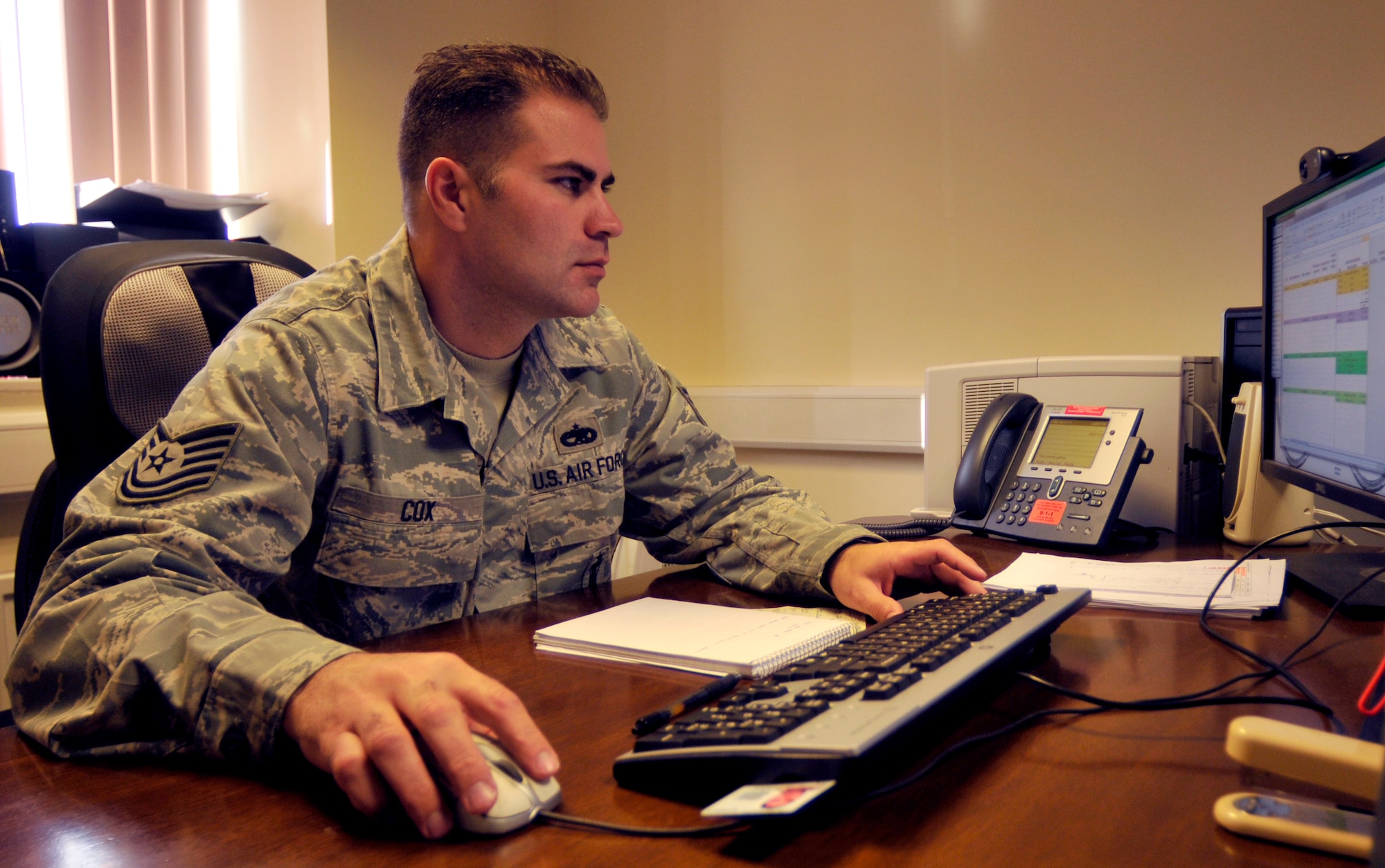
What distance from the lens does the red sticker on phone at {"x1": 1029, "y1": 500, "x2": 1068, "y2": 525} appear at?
4.33 ft

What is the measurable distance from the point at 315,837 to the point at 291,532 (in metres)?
0.49

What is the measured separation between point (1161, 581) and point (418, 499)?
827mm

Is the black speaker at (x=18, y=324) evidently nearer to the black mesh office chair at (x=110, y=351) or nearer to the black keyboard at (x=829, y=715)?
the black mesh office chair at (x=110, y=351)

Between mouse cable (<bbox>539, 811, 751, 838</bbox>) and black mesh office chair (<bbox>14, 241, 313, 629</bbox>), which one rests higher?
black mesh office chair (<bbox>14, 241, 313, 629</bbox>)

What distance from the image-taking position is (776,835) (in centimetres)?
47

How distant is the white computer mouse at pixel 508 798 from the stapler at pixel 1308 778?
337mm

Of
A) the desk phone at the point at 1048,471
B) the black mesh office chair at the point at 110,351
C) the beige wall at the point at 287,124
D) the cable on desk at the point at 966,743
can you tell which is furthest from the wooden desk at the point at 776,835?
the beige wall at the point at 287,124

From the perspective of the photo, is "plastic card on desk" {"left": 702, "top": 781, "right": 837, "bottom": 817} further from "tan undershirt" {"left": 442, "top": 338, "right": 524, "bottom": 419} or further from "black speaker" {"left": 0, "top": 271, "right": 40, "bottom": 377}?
"black speaker" {"left": 0, "top": 271, "right": 40, "bottom": 377}

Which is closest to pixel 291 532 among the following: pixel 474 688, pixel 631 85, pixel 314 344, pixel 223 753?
pixel 314 344

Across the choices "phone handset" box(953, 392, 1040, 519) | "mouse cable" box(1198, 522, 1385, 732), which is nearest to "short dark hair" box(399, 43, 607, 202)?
"phone handset" box(953, 392, 1040, 519)

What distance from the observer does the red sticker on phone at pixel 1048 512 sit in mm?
1318

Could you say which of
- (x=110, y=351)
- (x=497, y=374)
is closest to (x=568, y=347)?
(x=497, y=374)

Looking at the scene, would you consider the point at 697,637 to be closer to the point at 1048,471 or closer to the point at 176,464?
the point at 176,464

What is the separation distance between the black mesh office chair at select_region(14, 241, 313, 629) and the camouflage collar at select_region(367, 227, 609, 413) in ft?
0.60
